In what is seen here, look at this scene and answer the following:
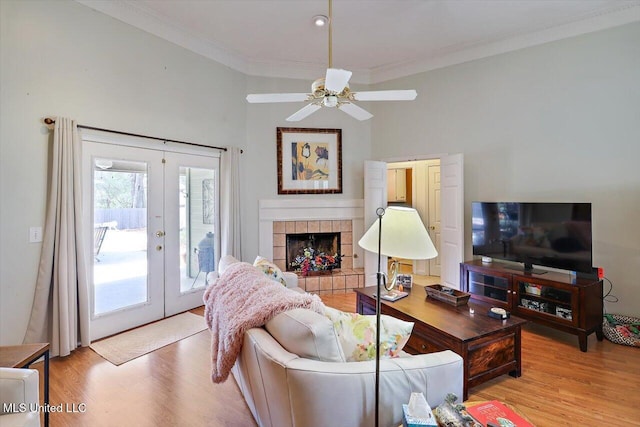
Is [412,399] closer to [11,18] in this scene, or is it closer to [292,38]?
[11,18]

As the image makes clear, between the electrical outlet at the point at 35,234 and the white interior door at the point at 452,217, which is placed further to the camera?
the white interior door at the point at 452,217

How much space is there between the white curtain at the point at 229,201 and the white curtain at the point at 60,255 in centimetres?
168

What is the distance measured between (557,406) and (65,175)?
4191 mm

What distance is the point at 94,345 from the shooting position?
295cm

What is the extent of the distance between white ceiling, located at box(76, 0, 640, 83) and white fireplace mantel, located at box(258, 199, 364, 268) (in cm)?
203

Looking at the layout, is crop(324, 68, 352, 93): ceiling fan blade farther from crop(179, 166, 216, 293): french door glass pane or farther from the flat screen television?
the flat screen television

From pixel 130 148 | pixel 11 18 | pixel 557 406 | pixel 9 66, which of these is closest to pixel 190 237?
pixel 130 148

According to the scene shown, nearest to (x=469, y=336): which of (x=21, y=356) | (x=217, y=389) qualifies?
(x=217, y=389)

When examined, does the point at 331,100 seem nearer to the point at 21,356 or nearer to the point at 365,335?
the point at 365,335

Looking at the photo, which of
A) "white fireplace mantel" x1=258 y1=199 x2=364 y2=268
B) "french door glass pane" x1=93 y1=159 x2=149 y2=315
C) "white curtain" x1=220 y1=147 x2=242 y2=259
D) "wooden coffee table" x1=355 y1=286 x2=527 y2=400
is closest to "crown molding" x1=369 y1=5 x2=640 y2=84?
"white fireplace mantel" x1=258 y1=199 x2=364 y2=268

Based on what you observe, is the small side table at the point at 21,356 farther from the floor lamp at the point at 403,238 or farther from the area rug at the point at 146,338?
the floor lamp at the point at 403,238

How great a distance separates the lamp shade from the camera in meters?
1.67

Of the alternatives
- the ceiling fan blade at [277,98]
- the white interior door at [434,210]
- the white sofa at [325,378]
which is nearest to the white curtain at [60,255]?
the ceiling fan blade at [277,98]

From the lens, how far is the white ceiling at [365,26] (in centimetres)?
323
